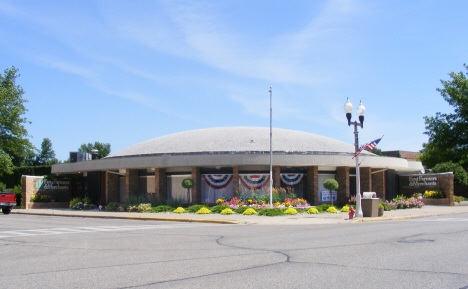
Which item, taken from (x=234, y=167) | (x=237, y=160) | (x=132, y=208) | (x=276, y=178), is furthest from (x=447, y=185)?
(x=132, y=208)

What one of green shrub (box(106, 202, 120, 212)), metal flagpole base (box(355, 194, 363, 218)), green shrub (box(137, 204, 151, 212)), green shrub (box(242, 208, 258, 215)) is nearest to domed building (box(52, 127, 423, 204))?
green shrub (box(106, 202, 120, 212))

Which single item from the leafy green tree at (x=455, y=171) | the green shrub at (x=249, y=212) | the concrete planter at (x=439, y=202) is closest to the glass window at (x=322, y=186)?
the green shrub at (x=249, y=212)

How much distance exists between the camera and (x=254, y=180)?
3416 centimetres

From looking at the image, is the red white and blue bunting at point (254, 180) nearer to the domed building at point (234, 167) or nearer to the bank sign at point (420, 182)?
the domed building at point (234, 167)

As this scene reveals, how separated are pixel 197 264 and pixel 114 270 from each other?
169 centimetres

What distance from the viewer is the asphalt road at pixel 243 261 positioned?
7809mm

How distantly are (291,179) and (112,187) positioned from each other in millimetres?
15030

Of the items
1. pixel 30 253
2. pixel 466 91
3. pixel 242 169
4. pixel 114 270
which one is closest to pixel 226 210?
pixel 242 169

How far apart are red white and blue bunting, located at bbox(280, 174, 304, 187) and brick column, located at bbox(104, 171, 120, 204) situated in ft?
46.8

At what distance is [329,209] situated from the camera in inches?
1182

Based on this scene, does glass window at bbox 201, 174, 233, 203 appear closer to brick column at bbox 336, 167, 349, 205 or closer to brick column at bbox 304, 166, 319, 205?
brick column at bbox 304, 166, 319, 205

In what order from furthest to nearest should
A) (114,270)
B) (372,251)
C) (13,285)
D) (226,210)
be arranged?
(226,210) < (372,251) < (114,270) < (13,285)

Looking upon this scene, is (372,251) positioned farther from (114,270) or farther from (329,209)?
(329,209)

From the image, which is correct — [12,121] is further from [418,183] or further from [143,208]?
[418,183]
